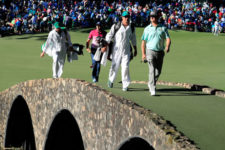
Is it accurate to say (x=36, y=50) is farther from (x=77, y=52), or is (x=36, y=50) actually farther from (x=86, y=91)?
(x=86, y=91)

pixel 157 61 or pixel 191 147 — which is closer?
pixel 191 147

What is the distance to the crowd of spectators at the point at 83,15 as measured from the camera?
34906 mm

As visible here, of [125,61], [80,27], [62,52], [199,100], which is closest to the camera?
[199,100]

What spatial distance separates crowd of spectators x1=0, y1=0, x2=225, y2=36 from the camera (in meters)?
34.9

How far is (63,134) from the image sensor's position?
12047mm

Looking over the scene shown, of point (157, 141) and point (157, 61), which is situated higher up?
point (157, 61)

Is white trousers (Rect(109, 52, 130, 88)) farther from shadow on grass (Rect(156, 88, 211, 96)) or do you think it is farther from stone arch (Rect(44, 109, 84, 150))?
stone arch (Rect(44, 109, 84, 150))

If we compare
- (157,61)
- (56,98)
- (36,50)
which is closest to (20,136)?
(56,98)

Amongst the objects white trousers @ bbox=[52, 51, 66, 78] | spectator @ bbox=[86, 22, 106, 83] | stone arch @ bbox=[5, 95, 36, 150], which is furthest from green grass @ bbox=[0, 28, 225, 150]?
white trousers @ bbox=[52, 51, 66, 78]

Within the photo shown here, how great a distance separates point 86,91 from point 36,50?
18518 millimetres

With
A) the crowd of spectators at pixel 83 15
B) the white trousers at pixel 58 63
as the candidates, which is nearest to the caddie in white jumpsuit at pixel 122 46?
the white trousers at pixel 58 63

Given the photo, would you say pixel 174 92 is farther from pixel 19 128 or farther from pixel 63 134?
pixel 19 128

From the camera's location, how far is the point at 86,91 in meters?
8.67

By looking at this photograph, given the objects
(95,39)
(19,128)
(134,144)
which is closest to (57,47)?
(95,39)
